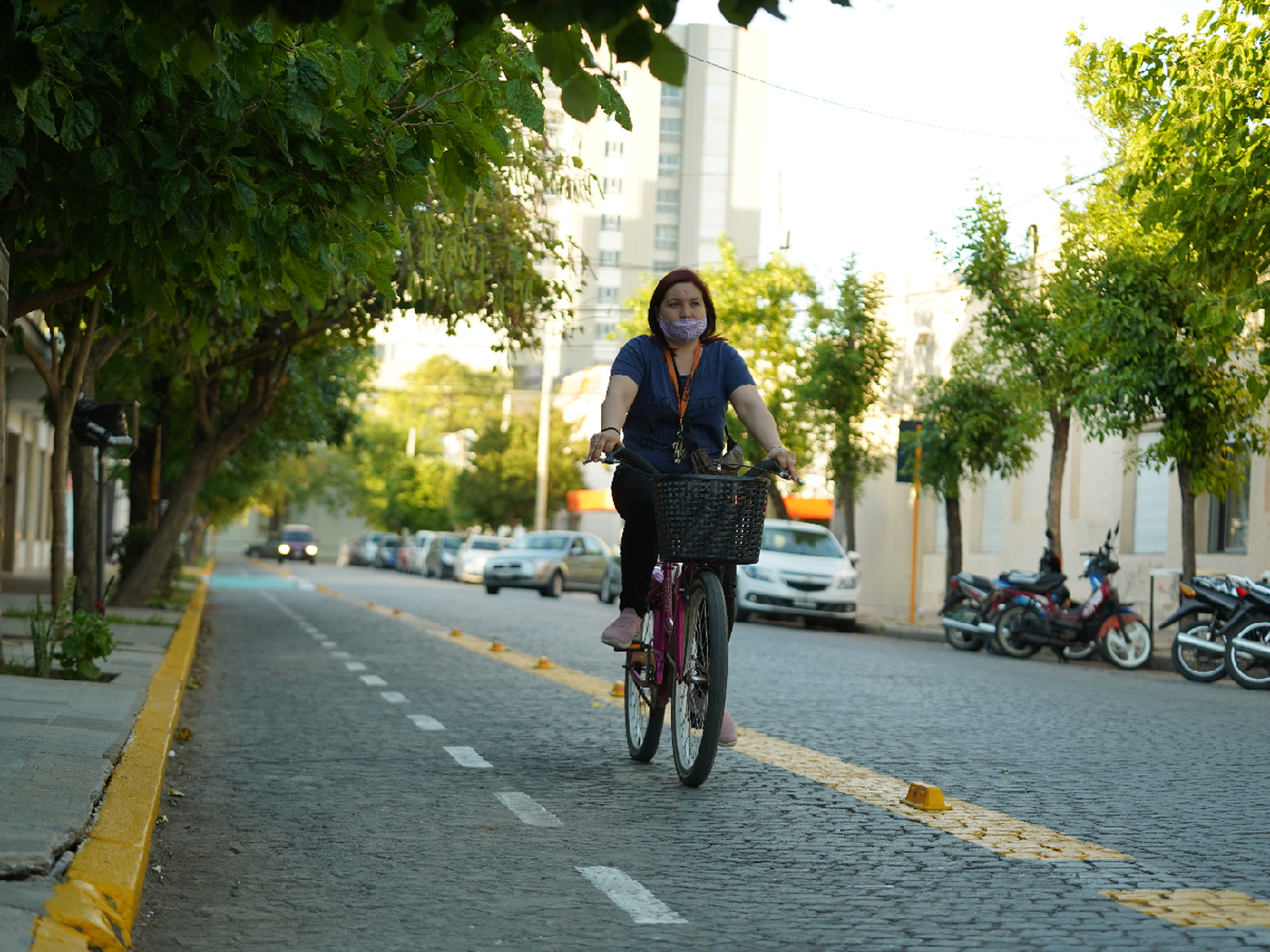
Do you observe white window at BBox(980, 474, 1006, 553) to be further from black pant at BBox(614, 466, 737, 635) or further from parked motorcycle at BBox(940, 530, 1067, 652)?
black pant at BBox(614, 466, 737, 635)

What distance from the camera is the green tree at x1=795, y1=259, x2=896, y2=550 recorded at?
2975 centimetres

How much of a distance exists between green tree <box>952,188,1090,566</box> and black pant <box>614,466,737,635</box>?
48.0 feet

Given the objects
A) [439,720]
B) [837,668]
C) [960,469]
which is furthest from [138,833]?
[960,469]

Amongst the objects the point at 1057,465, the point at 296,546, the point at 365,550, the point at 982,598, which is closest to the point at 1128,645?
the point at 982,598

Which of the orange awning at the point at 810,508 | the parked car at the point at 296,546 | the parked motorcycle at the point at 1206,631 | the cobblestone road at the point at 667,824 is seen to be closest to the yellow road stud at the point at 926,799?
the cobblestone road at the point at 667,824

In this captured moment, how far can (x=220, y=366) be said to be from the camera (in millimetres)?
19609

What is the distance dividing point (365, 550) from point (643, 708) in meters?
73.6

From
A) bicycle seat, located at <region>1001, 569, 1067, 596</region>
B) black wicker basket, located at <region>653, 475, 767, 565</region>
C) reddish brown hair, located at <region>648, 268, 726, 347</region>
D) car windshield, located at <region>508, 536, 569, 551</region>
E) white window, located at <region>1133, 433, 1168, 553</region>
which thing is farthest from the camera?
car windshield, located at <region>508, 536, 569, 551</region>

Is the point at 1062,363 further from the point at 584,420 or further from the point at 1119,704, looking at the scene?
the point at 584,420

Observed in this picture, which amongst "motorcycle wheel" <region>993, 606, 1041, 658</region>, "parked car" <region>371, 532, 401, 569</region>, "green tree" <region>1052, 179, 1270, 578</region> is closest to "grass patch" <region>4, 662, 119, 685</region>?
"motorcycle wheel" <region>993, 606, 1041, 658</region>

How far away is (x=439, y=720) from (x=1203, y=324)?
7097 mm

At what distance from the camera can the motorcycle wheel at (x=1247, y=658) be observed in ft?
47.4

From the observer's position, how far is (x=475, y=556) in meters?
47.5

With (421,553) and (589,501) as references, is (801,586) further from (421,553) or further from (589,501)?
(589,501)
